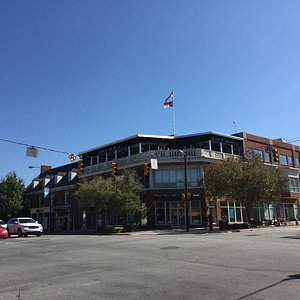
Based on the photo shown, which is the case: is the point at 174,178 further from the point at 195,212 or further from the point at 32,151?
the point at 32,151

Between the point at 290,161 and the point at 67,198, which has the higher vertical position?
the point at 290,161

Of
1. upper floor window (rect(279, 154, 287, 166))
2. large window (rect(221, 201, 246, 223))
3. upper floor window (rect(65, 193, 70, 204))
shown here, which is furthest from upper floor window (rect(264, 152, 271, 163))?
upper floor window (rect(65, 193, 70, 204))

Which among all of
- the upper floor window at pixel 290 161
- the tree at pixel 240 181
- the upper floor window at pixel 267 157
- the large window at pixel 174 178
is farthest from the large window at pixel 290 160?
the tree at pixel 240 181

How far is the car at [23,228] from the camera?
117 feet

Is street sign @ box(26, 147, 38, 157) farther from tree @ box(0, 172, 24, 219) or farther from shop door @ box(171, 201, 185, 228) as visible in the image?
tree @ box(0, 172, 24, 219)

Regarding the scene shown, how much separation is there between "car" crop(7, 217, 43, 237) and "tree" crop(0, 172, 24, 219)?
3010cm

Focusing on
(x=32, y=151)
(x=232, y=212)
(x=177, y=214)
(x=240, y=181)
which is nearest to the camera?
(x=32, y=151)

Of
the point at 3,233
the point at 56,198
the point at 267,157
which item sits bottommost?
the point at 3,233

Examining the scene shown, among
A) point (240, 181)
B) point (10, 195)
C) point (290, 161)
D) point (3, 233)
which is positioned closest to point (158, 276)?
point (3, 233)

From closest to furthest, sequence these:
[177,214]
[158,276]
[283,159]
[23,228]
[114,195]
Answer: [158,276]
[23,228]
[114,195]
[177,214]
[283,159]

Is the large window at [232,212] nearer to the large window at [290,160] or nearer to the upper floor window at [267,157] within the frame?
the upper floor window at [267,157]

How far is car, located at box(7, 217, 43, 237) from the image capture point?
35537mm

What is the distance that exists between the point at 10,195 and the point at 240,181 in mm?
41400

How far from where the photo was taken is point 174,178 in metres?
47.9
